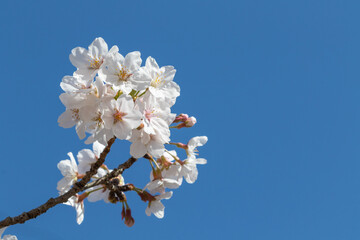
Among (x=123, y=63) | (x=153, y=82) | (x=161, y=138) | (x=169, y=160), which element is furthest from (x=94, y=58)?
(x=169, y=160)

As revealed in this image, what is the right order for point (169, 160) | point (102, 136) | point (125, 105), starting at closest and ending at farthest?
point (125, 105), point (102, 136), point (169, 160)

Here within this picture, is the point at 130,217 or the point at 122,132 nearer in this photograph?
the point at 122,132

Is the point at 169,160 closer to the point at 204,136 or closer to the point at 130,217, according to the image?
the point at 204,136

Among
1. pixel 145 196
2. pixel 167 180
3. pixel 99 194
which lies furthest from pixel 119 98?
pixel 99 194

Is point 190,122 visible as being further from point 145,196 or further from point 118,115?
point 118,115

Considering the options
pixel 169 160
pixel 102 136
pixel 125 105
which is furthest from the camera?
pixel 169 160

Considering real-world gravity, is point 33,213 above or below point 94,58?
below

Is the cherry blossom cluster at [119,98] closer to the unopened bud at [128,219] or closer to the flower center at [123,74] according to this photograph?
the flower center at [123,74]
